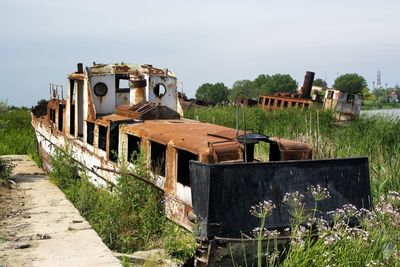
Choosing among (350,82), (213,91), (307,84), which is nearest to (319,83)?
(350,82)

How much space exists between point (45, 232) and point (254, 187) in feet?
9.64

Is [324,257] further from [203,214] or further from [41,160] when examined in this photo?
[41,160]

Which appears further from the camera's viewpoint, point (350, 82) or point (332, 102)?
point (350, 82)

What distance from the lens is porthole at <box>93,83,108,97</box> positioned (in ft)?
35.4

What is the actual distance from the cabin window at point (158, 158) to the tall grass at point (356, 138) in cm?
326

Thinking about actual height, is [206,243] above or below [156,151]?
below

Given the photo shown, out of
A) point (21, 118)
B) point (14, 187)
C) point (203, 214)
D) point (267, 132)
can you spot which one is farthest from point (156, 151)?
point (21, 118)

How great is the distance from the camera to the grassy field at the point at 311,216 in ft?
16.2

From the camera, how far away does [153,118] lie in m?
9.73

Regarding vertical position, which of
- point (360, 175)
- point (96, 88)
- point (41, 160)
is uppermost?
point (96, 88)

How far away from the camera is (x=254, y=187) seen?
604 centimetres

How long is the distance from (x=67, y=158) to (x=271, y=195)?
576cm

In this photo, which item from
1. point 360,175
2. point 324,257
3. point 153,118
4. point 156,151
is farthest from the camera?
point 153,118

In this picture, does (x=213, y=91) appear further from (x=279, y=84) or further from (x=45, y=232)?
(x=45, y=232)
